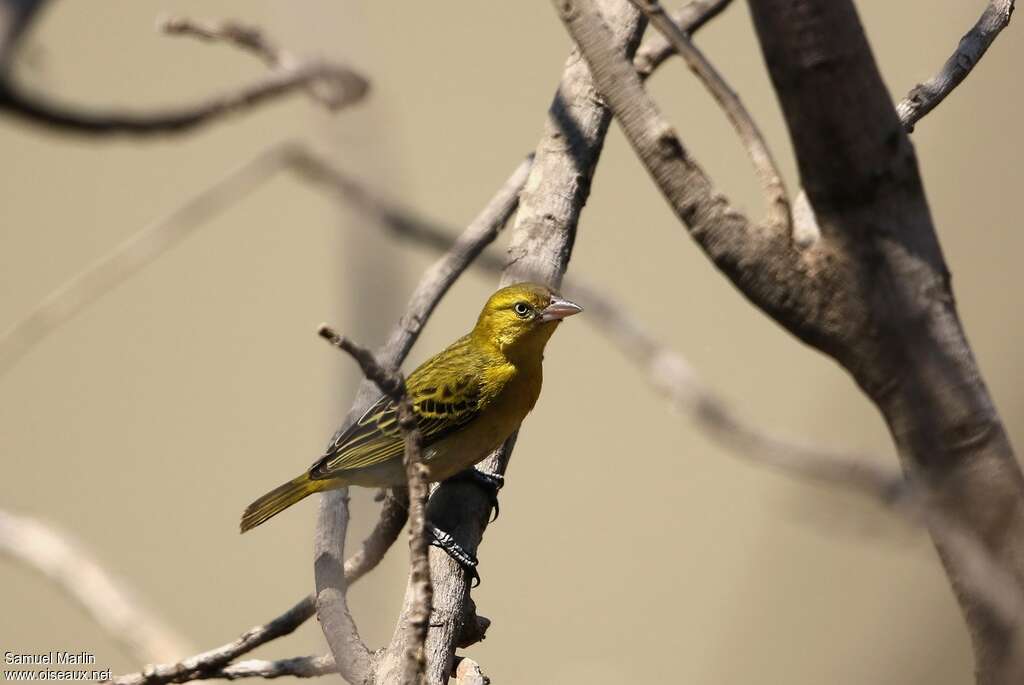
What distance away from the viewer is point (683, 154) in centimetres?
135

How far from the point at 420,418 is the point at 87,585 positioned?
5.59 feet

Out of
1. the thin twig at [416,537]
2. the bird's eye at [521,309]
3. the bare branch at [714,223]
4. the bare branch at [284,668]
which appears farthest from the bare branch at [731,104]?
the bird's eye at [521,309]

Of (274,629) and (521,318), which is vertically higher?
(521,318)

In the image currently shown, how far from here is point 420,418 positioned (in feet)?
12.5

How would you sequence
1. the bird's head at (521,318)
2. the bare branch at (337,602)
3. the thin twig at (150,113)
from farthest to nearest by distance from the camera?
the bird's head at (521,318) → the bare branch at (337,602) → the thin twig at (150,113)

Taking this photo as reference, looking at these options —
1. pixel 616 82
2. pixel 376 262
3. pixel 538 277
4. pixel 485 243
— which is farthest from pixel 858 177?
pixel 485 243

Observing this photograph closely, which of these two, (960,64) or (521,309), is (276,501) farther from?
(960,64)

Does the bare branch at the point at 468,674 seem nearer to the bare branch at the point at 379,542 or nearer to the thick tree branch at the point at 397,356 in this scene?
the thick tree branch at the point at 397,356

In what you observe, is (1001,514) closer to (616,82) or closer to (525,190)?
(616,82)

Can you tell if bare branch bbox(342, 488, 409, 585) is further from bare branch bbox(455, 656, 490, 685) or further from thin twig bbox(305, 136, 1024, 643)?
thin twig bbox(305, 136, 1024, 643)

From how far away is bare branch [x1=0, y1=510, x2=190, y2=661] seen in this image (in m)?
2.21

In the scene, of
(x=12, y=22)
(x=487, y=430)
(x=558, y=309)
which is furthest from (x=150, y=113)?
(x=558, y=309)

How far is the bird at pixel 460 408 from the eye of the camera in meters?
3.44

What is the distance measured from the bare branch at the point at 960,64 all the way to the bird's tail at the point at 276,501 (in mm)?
2235
